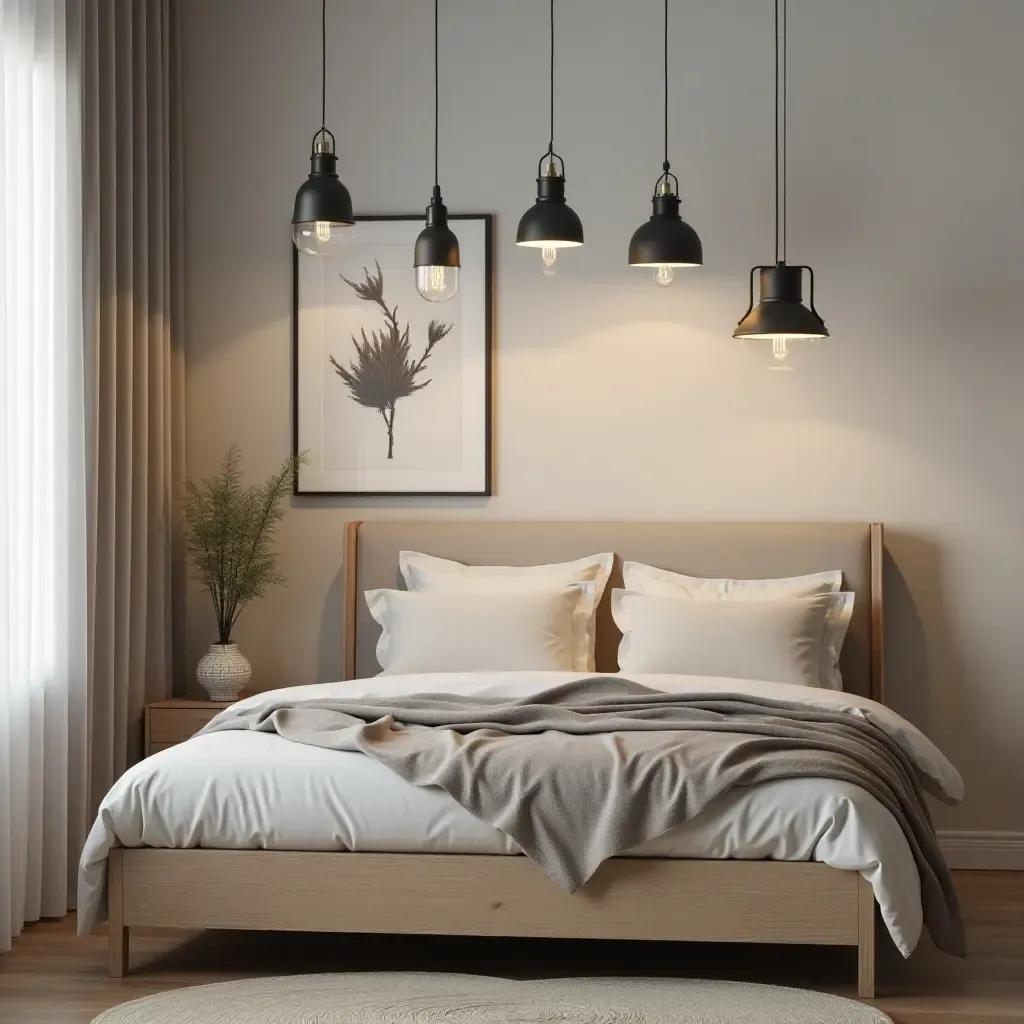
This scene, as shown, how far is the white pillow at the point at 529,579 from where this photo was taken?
15.4ft


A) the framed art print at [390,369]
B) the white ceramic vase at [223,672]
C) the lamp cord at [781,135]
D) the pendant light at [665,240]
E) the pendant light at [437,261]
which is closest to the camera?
the pendant light at [437,261]

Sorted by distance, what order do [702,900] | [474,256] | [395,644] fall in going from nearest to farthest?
1. [702,900]
2. [395,644]
3. [474,256]

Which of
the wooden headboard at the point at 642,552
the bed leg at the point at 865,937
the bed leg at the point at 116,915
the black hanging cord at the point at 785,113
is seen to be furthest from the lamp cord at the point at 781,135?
the bed leg at the point at 116,915

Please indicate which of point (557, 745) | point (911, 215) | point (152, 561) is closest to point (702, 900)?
point (557, 745)

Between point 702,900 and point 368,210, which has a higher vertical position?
point 368,210

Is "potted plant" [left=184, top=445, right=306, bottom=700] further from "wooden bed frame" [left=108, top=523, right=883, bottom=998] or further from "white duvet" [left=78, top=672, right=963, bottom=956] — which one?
"wooden bed frame" [left=108, top=523, right=883, bottom=998]

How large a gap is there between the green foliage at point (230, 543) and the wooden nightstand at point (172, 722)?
12.5 inches

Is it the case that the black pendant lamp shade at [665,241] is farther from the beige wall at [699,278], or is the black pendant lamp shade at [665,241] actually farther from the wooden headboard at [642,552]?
the wooden headboard at [642,552]

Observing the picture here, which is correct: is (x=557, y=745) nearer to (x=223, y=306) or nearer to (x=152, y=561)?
(x=152, y=561)

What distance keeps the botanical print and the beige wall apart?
28 centimetres

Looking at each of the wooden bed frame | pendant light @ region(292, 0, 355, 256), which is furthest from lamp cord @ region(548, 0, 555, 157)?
the wooden bed frame

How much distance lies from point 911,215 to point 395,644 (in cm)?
229

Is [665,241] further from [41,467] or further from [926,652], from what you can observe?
[41,467]

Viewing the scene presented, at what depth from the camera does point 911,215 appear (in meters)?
4.86
